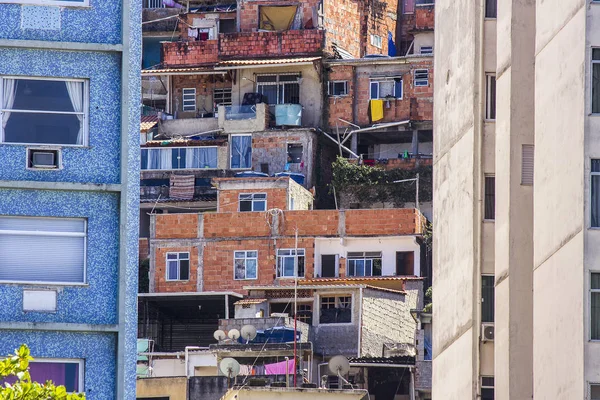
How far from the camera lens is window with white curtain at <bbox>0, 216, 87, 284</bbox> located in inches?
1042

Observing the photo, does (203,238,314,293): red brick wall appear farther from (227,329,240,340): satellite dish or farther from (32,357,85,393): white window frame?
(32,357,85,393): white window frame

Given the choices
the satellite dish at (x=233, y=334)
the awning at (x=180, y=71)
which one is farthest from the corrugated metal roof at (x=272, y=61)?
the satellite dish at (x=233, y=334)

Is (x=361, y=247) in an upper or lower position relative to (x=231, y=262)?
upper

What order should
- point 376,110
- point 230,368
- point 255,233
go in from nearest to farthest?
point 230,368, point 255,233, point 376,110

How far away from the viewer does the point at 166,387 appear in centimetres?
5091

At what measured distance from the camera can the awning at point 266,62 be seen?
260 ft

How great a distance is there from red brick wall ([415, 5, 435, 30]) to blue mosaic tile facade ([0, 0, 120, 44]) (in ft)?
192

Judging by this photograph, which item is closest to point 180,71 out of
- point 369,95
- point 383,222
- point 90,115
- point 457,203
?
point 369,95

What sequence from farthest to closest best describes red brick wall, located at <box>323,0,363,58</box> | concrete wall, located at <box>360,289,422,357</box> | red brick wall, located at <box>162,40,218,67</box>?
red brick wall, located at <box>162,40,218,67</box>, red brick wall, located at <box>323,0,363,58</box>, concrete wall, located at <box>360,289,422,357</box>

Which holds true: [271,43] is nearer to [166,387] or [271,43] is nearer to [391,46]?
[391,46]

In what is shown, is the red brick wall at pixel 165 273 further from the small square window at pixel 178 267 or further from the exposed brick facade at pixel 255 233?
the small square window at pixel 178 267

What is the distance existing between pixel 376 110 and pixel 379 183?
14.8 ft

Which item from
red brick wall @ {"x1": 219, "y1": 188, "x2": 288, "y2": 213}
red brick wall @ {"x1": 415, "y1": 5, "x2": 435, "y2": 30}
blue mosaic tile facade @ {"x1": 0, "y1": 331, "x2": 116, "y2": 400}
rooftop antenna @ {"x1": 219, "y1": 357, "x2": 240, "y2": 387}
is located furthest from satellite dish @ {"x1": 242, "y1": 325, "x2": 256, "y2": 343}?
red brick wall @ {"x1": 415, "y1": 5, "x2": 435, "y2": 30}

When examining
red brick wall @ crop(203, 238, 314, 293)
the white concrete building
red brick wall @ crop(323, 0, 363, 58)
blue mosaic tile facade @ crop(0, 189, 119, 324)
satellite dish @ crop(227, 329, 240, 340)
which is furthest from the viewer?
red brick wall @ crop(323, 0, 363, 58)
